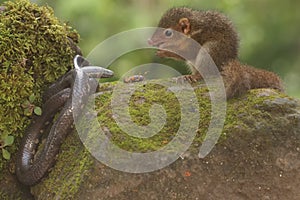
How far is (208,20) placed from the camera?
146 inches

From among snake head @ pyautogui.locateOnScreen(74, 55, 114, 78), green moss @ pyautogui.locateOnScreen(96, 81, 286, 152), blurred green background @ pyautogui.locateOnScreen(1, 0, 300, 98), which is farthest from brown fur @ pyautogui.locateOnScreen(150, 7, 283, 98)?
blurred green background @ pyautogui.locateOnScreen(1, 0, 300, 98)

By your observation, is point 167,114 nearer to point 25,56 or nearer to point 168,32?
point 25,56

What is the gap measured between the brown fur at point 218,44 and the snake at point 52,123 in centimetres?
64

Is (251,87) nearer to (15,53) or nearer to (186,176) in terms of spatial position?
(186,176)

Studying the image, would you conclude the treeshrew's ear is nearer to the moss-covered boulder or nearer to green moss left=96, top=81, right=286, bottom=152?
green moss left=96, top=81, right=286, bottom=152

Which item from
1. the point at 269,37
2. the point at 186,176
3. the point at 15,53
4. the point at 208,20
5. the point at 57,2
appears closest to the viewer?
the point at 186,176

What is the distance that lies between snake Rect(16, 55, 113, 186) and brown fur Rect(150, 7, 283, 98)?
25.2 inches

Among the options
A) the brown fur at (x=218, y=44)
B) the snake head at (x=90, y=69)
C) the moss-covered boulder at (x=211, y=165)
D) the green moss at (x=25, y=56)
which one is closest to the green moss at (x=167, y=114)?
the moss-covered boulder at (x=211, y=165)

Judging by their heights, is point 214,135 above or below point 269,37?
above

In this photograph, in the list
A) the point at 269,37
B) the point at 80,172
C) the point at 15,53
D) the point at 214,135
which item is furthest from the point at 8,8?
the point at 269,37

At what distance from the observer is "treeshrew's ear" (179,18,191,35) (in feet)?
12.3

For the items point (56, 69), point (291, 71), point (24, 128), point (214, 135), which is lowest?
point (291, 71)

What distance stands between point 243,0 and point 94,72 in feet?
11.4

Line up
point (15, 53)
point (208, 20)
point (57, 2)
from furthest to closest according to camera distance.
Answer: point (57, 2)
point (208, 20)
point (15, 53)
